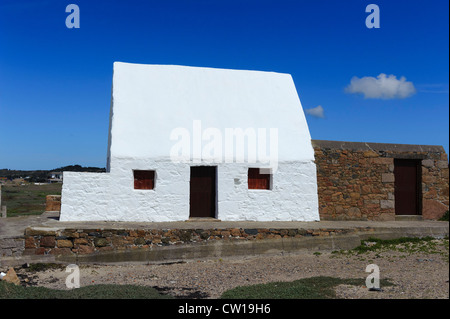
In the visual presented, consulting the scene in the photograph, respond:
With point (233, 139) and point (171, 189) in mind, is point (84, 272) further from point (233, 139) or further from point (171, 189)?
point (233, 139)

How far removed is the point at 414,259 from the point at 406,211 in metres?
4.89

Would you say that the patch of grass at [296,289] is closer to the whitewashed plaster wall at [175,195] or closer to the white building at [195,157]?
the whitewashed plaster wall at [175,195]

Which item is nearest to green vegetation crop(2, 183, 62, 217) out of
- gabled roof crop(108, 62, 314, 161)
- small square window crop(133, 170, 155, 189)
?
gabled roof crop(108, 62, 314, 161)

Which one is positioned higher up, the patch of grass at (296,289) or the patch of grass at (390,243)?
the patch of grass at (390,243)

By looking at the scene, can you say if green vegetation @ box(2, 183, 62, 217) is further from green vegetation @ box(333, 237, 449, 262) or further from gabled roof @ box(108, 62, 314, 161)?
green vegetation @ box(333, 237, 449, 262)

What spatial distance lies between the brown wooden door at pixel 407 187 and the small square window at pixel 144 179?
25.5 ft

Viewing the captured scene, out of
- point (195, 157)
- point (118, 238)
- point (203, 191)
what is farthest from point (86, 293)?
point (203, 191)

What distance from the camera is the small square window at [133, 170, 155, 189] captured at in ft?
36.7

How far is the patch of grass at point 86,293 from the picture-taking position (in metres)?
6.15

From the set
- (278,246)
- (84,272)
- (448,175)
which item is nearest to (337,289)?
(278,246)

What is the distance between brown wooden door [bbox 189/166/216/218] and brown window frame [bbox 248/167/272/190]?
3.48 ft

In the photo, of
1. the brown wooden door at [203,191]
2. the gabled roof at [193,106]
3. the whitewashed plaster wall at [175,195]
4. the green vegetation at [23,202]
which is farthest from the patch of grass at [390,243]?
the green vegetation at [23,202]

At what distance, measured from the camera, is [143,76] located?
13094mm

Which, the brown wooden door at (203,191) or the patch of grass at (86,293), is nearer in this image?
the patch of grass at (86,293)
